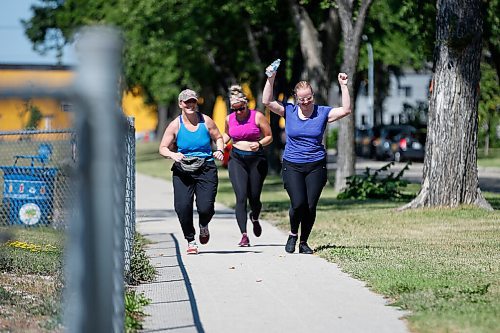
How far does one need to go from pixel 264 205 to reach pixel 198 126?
9865 millimetres

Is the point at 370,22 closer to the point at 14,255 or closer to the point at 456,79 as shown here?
the point at 456,79

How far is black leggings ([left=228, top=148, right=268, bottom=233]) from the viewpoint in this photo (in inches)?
540

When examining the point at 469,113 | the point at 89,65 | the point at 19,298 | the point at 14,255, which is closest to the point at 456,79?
the point at 469,113

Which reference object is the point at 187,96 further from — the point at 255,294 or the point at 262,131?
the point at 255,294

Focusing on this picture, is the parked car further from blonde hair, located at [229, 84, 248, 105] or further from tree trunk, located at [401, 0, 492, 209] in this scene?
blonde hair, located at [229, 84, 248, 105]

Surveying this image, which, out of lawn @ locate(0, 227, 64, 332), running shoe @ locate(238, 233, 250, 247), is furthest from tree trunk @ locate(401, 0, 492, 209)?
lawn @ locate(0, 227, 64, 332)

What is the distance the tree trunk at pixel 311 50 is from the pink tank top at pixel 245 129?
15.4m

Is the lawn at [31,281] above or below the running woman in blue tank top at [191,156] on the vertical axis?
below

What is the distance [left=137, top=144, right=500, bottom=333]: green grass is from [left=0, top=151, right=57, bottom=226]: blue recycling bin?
3.48 meters

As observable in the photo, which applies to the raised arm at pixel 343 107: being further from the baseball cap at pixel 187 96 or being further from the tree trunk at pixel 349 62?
Result: the tree trunk at pixel 349 62

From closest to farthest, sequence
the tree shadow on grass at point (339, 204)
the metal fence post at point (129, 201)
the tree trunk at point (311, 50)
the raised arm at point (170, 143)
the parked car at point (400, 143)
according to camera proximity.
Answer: the metal fence post at point (129, 201) → the raised arm at point (170, 143) → the tree shadow on grass at point (339, 204) → the tree trunk at point (311, 50) → the parked car at point (400, 143)

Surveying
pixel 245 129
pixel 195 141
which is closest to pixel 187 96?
pixel 195 141

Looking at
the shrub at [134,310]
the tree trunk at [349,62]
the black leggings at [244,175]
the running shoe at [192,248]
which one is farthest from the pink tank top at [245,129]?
the tree trunk at [349,62]

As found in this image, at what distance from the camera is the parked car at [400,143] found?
165 feet
